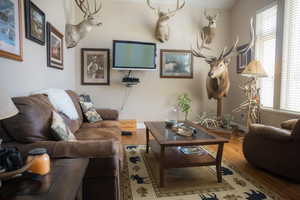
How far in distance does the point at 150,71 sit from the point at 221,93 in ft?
5.58

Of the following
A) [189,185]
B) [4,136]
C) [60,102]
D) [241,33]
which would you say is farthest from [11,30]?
[241,33]

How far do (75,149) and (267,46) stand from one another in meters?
4.01

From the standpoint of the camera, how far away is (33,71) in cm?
231

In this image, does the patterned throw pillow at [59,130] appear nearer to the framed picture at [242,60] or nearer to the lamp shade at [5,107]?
the lamp shade at [5,107]

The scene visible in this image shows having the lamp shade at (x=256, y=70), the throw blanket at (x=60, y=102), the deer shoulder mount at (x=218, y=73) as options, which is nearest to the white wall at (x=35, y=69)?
the throw blanket at (x=60, y=102)

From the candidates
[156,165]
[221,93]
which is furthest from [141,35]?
[156,165]

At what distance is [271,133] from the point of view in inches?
89.2

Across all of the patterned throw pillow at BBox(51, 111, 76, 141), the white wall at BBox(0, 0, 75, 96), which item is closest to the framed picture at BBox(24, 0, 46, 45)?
the white wall at BBox(0, 0, 75, 96)

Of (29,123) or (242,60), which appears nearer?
(29,123)

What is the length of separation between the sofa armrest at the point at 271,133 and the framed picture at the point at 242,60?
7.34 ft

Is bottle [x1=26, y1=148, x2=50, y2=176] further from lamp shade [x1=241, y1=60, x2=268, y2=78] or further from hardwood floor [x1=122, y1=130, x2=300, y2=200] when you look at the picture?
→ lamp shade [x1=241, y1=60, x2=268, y2=78]

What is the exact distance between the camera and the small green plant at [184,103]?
450cm

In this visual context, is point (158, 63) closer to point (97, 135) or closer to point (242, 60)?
point (242, 60)

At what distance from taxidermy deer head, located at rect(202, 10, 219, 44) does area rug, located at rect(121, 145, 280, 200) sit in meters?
3.16
